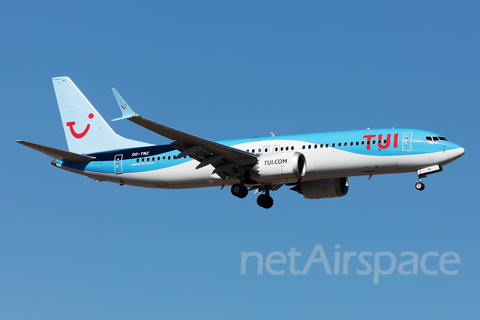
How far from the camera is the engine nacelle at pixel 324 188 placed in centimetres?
4347

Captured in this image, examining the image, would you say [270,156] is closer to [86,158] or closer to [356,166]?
[356,166]

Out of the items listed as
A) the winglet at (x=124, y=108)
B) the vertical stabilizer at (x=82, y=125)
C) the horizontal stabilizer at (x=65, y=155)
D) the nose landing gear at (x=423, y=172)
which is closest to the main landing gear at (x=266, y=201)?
the vertical stabilizer at (x=82, y=125)

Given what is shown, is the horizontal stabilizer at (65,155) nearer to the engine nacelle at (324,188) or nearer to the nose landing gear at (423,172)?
the engine nacelle at (324,188)

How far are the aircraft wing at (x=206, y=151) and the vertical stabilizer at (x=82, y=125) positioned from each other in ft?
20.8

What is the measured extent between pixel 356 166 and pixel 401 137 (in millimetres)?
3082

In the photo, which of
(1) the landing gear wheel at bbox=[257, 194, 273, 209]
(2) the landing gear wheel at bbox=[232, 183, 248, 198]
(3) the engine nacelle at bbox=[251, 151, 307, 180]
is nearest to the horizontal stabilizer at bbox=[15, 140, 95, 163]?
(2) the landing gear wheel at bbox=[232, 183, 248, 198]

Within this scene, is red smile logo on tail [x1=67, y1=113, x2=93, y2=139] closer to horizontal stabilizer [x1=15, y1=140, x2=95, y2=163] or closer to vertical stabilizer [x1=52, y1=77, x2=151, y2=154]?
vertical stabilizer [x1=52, y1=77, x2=151, y2=154]

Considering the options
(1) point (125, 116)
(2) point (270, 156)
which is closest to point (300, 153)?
(2) point (270, 156)

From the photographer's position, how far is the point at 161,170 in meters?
43.0

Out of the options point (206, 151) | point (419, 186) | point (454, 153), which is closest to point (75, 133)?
point (206, 151)

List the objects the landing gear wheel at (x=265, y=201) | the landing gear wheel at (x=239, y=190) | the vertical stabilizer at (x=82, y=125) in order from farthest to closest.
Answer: the vertical stabilizer at (x=82, y=125), the landing gear wheel at (x=265, y=201), the landing gear wheel at (x=239, y=190)

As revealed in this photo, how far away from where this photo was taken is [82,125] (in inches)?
1884

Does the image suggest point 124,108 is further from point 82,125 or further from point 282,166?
point 82,125

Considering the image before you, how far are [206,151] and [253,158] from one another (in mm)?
2884
